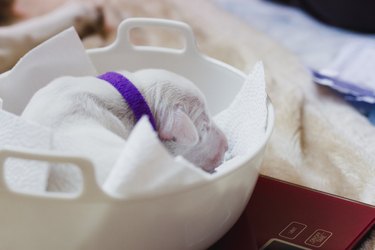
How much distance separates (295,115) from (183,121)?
27cm

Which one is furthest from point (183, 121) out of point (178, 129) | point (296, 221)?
point (296, 221)

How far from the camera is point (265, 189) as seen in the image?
2.00 feet

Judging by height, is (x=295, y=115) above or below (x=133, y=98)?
below

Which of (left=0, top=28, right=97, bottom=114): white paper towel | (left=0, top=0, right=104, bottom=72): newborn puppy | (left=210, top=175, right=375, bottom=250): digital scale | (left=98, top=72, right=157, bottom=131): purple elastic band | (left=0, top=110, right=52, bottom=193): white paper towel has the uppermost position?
(left=0, top=110, right=52, bottom=193): white paper towel

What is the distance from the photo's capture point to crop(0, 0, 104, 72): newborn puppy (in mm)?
874

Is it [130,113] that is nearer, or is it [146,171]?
[146,171]

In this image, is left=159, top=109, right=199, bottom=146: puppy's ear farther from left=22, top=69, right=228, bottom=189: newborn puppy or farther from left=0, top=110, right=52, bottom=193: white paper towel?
left=0, top=110, right=52, bottom=193: white paper towel

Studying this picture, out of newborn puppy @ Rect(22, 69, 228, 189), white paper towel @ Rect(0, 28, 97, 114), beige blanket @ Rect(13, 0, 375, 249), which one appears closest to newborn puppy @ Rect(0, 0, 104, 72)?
beige blanket @ Rect(13, 0, 375, 249)

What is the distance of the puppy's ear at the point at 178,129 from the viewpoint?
553 mm

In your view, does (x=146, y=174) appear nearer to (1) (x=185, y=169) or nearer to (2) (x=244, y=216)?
(1) (x=185, y=169)

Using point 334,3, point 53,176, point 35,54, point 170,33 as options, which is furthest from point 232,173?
point 334,3

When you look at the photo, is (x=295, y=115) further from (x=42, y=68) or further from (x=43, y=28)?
(x=43, y=28)

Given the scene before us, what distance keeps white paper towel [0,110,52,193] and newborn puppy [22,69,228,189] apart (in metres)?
0.03

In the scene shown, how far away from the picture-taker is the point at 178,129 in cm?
55
